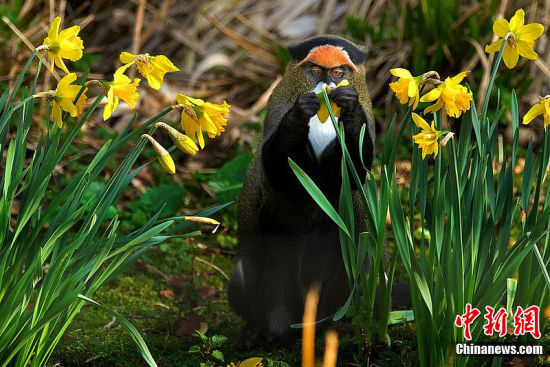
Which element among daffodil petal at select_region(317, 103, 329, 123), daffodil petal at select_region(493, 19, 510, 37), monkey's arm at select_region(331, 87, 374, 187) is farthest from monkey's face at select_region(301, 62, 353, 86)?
daffodil petal at select_region(493, 19, 510, 37)

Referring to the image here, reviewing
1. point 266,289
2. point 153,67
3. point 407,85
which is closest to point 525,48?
point 407,85

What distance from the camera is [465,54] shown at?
16.9 ft

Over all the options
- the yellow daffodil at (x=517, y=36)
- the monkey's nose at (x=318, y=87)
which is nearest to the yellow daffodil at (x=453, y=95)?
the yellow daffodil at (x=517, y=36)

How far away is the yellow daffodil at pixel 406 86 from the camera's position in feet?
6.97

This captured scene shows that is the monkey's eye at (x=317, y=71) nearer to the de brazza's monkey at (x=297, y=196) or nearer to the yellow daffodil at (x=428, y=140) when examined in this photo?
the de brazza's monkey at (x=297, y=196)

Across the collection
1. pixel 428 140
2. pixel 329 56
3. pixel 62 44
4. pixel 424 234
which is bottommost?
pixel 424 234

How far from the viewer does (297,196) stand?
291 centimetres

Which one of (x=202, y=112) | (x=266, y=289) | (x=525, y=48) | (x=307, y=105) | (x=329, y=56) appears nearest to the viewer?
(x=202, y=112)

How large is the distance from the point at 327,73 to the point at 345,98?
27 cm

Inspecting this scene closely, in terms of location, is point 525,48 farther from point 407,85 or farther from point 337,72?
point 337,72

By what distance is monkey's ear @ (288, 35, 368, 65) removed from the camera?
2.80 meters

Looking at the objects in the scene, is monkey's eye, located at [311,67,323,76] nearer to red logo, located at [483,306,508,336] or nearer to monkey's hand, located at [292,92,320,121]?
monkey's hand, located at [292,92,320,121]

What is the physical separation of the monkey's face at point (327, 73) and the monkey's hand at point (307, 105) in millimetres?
173

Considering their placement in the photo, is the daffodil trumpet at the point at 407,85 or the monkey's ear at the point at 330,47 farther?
the monkey's ear at the point at 330,47
